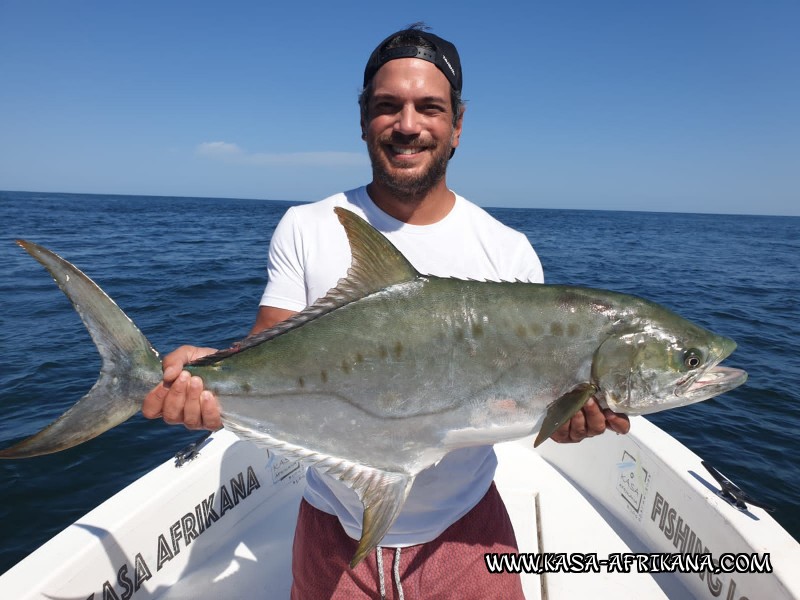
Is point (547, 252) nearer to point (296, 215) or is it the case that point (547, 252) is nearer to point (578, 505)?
→ point (578, 505)

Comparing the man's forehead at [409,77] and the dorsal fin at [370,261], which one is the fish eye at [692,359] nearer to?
the dorsal fin at [370,261]

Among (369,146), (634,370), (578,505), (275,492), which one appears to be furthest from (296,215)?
(578,505)

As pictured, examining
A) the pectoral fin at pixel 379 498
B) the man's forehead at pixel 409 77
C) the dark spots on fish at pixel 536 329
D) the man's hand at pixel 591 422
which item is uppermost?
the man's forehead at pixel 409 77

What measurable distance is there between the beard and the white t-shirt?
0.14 metres

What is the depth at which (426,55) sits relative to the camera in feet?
7.25

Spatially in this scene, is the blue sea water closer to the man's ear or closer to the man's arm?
the man's arm

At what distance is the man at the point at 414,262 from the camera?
2207 millimetres

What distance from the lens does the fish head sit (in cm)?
192

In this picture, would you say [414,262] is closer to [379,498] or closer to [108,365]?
[379,498]

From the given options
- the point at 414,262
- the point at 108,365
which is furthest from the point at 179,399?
the point at 414,262

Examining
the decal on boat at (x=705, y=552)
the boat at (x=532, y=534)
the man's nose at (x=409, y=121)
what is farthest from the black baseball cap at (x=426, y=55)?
the decal on boat at (x=705, y=552)

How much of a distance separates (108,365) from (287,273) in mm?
776

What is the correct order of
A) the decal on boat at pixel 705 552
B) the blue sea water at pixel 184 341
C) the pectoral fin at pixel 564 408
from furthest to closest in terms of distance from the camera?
the blue sea water at pixel 184 341, the decal on boat at pixel 705 552, the pectoral fin at pixel 564 408

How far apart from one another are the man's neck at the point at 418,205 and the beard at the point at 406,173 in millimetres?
20
